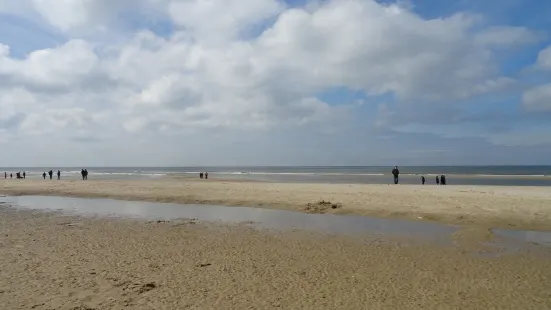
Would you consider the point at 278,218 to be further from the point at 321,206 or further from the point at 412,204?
the point at 412,204

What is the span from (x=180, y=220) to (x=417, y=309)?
1462cm

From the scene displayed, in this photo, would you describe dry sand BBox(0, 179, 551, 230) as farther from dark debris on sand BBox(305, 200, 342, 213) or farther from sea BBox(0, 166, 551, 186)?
sea BBox(0, 166, 551, 186)

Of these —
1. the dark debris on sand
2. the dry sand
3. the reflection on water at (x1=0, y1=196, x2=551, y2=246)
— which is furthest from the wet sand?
the dark debris on sand

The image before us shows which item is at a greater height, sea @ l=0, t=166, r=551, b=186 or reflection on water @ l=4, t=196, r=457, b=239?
sea @ l=0, t=166, r=551, b=186

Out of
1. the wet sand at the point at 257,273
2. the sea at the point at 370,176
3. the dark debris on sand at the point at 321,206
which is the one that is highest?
the sea at the point at 370,176

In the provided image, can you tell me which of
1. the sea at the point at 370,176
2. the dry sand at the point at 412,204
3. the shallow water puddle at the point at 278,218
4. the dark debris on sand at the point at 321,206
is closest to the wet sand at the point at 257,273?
the shallow water puddle at the point at 278,218

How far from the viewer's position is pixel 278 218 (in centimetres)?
2094

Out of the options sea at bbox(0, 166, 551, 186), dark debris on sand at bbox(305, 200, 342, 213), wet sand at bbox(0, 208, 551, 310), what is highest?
sea at bbox(0, 166, 551, 186)

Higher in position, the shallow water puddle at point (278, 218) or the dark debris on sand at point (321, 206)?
the dark debris on sand at point (321, 206)

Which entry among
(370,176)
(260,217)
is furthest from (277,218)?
(370,176)

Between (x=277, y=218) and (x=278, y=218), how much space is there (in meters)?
0.06

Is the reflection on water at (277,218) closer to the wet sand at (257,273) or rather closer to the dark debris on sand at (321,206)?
the dark debris on sand at (321,206)

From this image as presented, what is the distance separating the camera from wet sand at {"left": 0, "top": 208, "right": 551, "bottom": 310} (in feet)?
28.0

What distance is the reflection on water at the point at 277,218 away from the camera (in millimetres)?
16438
